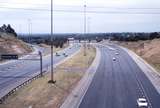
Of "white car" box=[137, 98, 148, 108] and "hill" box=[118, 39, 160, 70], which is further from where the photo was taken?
"hill" box=[118, 39, 160, 70]

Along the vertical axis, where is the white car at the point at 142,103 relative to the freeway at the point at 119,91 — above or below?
above

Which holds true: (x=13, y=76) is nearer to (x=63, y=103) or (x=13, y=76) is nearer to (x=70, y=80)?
(x=70, y=80)

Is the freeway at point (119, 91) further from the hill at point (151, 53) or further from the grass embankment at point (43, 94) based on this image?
the hill at point (151, 53)

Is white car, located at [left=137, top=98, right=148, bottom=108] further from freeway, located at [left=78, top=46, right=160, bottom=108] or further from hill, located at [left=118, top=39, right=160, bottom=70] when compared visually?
hill, located at [left=118, top=39, right=160, bottom=70]

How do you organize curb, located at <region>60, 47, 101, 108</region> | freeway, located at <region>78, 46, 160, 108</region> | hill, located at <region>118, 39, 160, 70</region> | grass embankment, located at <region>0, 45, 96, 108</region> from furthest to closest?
1. hill, located at <region>118, 39, 160, 70</region>
2. grass embankment, located at <region>0, 45, 96, 108</region>
3. freeway, located at <region>78, 46, 160, 108</region>
4. curb, located at <region>60, 47, 101, 108</region>

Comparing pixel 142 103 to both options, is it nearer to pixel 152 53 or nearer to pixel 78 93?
pixel 78 93

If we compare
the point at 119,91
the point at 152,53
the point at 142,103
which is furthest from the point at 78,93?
the point at 152,53

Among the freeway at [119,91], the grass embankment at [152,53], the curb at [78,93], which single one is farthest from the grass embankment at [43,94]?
the grass embankment at [152,53]

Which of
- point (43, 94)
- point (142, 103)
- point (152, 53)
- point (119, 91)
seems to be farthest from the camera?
point (152, 53)

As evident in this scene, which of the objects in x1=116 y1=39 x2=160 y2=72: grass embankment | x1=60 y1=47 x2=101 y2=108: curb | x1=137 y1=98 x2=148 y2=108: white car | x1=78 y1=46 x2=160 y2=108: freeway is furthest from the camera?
x1=116 y1=39 x2=160 y2=72: grass embankment

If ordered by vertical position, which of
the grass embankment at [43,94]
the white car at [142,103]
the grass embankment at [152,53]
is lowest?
the grass embankment at [152,53]

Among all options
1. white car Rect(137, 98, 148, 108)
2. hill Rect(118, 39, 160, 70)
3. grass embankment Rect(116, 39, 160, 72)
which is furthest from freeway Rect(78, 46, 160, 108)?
hill Rect(118, 39, 160, 70)

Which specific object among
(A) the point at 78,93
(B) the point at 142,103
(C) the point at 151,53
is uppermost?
(B) the point at 142,103

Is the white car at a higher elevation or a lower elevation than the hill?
higher
